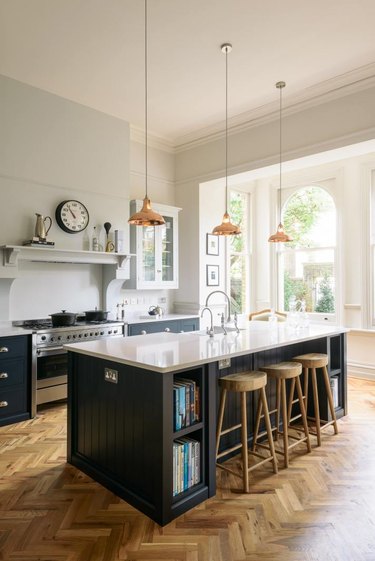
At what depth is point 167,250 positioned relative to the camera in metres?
5.65

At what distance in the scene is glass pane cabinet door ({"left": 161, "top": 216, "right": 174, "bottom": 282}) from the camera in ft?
18.3

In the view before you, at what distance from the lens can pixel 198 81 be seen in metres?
4.22

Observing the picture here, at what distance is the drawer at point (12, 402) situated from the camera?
3.64m

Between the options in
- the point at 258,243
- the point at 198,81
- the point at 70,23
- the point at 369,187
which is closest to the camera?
the point at 70,23

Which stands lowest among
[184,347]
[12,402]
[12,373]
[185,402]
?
[12,402]

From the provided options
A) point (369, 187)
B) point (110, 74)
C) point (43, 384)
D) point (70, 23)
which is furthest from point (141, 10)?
point (369, 187)

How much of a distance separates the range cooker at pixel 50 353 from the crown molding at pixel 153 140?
2838 millimetres

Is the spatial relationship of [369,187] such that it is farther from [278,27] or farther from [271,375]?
[271,375]

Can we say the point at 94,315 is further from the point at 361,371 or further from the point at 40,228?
the point at 361,371

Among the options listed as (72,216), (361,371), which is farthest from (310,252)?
(72,216)

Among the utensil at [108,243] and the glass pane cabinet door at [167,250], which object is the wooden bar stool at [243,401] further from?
the glass pane cabinet door at [167,250]

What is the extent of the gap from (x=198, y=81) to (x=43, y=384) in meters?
3.60

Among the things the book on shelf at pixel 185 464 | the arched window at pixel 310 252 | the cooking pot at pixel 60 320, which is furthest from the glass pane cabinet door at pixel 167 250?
the book on shelf at pixel 185 464

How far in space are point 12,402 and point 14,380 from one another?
212 millimetres
